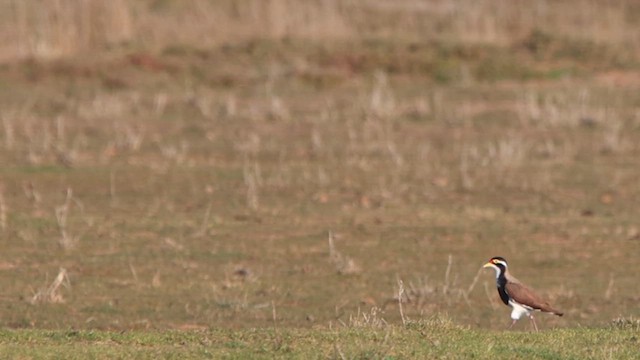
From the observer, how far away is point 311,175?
1697 centimetres

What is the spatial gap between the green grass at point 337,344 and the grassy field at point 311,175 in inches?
1.2

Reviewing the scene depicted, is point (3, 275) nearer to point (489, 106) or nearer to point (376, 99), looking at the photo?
point (376, 99)

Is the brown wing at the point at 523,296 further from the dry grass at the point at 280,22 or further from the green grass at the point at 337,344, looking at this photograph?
the dry grass at the point at 280,22

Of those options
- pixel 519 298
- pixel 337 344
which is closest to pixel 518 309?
pixel 519 298

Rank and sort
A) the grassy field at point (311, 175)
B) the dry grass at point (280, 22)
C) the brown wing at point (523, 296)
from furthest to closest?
the dry grass at point (280, 22)
the grassy field at point (311, 175)
the brown wing at point (523, 296)

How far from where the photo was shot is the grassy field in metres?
11.1

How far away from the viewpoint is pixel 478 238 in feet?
46.3

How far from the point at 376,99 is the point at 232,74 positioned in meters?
4.20

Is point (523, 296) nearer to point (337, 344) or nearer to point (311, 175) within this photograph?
point (337, 344)

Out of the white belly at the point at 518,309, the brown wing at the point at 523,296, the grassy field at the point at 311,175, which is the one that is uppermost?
the brown wing at the point at 523,296

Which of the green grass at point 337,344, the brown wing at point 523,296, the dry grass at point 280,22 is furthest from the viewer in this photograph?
the dry grass at point 280,22

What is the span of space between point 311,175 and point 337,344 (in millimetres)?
9118

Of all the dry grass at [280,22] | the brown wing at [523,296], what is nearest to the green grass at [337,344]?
the brown wing at [523,296]

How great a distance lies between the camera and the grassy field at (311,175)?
36.3ft
